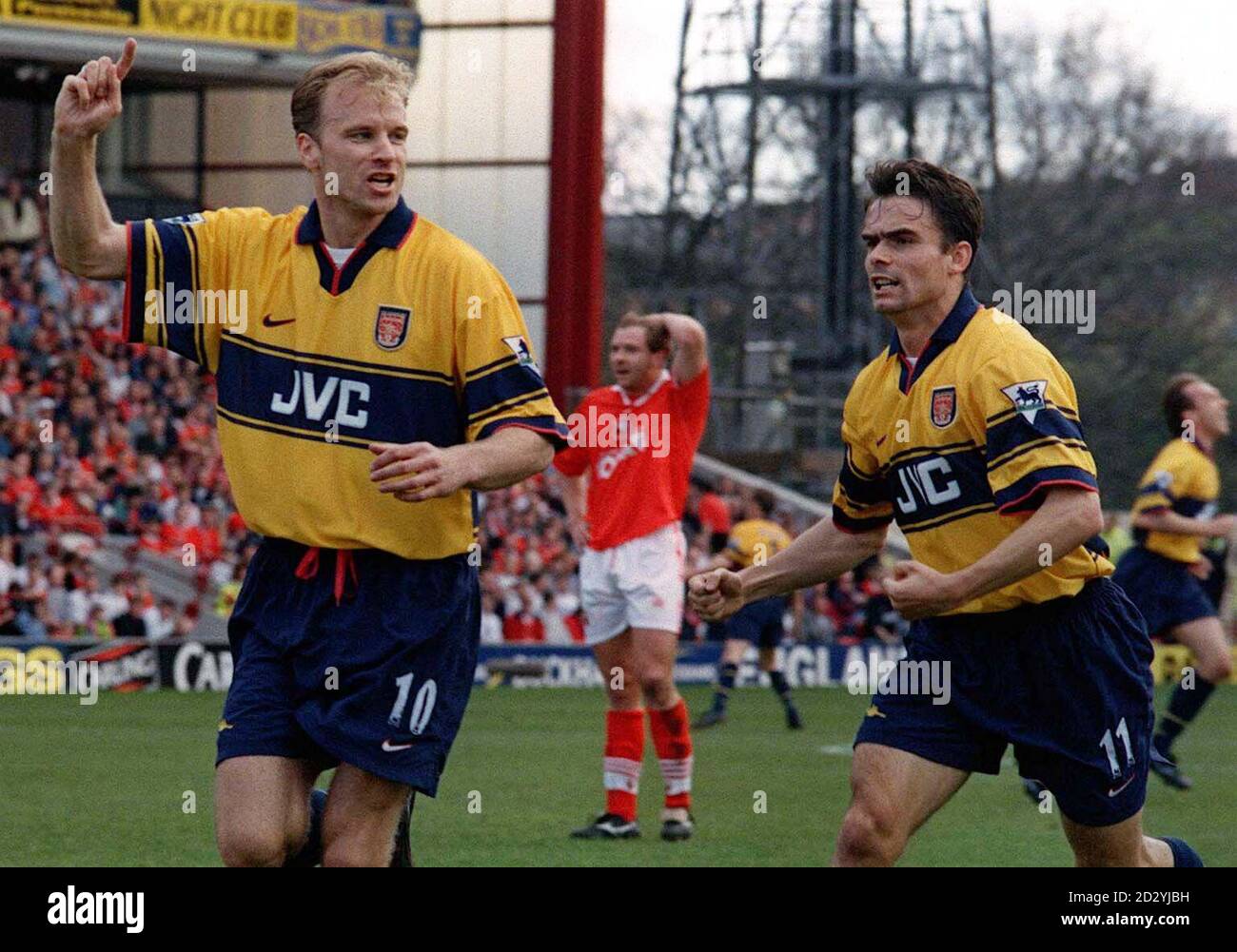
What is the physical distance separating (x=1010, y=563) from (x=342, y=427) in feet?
5.52

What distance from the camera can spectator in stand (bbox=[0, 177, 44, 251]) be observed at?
2703cm

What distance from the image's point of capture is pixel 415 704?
5.16m

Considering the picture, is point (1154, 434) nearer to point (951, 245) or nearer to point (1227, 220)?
point (1227, 220)

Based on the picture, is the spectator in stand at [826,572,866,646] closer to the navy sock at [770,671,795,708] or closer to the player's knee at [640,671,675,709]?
the navy sock at [770,671,795,708]

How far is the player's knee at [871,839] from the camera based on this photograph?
5.33 m

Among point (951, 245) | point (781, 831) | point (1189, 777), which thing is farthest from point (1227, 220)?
point (951, 245)

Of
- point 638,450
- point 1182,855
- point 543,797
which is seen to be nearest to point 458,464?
point 1182,855

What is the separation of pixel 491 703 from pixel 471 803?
7013 mm

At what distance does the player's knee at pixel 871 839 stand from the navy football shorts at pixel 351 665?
3.52 feet

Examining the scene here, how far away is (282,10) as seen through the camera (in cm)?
2775

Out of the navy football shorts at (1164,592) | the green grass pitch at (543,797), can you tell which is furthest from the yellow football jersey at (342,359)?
the navy football shorts at (1164,592)

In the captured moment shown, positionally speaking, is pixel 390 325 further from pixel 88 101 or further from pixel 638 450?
pixel 638 450

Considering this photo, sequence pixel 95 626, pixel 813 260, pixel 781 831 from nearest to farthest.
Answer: pixel 781 831 → pixel 95 626 → pixel 813 260

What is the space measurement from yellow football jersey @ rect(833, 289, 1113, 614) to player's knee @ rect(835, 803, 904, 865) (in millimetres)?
586
